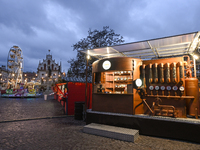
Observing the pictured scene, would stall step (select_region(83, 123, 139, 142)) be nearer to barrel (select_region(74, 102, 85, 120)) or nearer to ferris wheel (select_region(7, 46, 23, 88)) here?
barrel (select_region(74, 102, 85, 120))

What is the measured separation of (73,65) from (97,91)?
1324cm

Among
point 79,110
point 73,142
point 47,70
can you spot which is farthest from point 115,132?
point 47,70

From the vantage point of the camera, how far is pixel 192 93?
609 centimetres

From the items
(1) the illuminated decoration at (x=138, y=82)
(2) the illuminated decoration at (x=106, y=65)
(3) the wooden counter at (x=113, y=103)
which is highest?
(2) the illuminated decoration at (x=106, y=65)

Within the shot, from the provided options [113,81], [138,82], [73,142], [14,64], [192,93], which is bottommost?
[73,142]

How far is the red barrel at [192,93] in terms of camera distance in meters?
6.01

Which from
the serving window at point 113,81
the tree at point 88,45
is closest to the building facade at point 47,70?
the tree at point 88,45

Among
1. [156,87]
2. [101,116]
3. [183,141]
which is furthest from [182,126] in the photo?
[101,116]

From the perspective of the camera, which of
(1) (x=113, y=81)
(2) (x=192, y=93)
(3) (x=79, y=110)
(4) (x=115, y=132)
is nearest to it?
(4) (x=115, y=132)

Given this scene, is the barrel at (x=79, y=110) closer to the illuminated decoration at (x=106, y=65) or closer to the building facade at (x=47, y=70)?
the illuminated decoration at (x=106, y=65)

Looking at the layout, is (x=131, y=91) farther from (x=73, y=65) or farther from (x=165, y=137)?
(x=73, y=65)

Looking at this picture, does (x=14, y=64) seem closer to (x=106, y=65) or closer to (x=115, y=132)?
(x=106, y=65)

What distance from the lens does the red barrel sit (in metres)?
6.01

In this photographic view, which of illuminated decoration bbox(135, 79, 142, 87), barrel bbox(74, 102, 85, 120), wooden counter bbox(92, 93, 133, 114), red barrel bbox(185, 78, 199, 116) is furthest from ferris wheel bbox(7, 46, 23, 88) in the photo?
red barrel bbox(185, 78, 199, 116)
